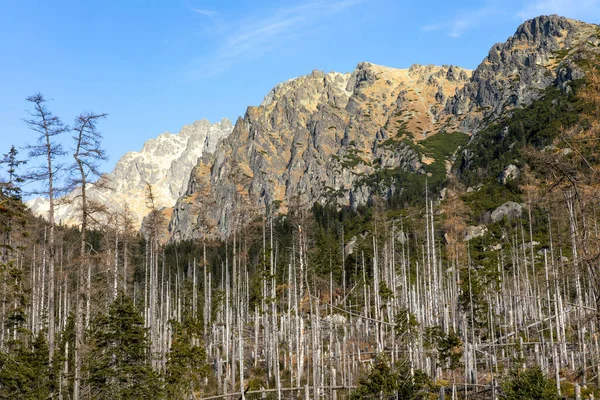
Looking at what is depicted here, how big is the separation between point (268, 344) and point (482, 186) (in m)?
91.1

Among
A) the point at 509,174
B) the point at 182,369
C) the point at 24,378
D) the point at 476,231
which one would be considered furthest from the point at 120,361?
the point at 509,174

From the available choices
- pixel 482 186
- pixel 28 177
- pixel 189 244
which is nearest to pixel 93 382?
pixel 28 177

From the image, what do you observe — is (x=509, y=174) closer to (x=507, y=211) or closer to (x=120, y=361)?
(x=507, y=211)

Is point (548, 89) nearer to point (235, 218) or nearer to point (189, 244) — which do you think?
point (189, 244)

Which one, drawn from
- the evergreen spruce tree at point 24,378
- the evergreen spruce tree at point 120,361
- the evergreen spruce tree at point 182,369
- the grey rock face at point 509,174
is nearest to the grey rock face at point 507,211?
the grey rock face at point 509,174

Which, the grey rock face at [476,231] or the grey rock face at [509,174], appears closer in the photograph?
the grey rock face at [476,231]

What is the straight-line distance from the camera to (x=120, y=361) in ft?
80.4

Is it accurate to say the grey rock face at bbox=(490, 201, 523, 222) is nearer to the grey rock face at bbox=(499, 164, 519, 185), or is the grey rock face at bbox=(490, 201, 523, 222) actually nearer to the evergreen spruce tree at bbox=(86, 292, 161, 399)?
the grey rock face at bbox=(499, 164, 519, 185)

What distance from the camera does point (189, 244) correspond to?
12650cm

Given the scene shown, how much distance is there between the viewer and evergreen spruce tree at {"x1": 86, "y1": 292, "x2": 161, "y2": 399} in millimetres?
23359

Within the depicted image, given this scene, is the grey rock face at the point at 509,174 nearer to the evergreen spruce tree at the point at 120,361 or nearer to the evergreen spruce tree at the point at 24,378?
the evergreen spruce tree at the point at 120,361

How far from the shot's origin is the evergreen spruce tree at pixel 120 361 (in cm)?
2336

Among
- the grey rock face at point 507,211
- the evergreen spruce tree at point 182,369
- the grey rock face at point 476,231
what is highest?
the grey rock face at point 507,211

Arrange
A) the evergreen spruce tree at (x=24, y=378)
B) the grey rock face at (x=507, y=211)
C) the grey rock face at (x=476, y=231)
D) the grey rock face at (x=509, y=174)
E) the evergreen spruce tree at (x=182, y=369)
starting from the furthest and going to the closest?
the grey rock face at (x=509, y=174) < the grey rock face at (x=507, y=211) < the grey rock face at (x=476, y=231) < the evergreen spruce tree at (x=182, y=369) < the evergreen spruce tree at (x=24, y=378)
